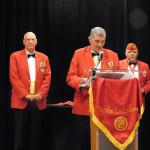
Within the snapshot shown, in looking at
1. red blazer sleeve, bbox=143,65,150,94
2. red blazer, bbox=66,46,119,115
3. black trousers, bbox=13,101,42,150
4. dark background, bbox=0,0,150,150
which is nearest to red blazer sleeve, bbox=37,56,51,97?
black trousers, bbox=13,101,42,150

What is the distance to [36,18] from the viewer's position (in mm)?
6117

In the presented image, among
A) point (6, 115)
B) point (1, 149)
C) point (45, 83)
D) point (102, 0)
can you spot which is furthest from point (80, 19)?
point (1, 149)

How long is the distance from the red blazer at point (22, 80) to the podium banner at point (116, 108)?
150 centimetres

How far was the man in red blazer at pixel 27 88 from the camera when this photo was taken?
5176mm

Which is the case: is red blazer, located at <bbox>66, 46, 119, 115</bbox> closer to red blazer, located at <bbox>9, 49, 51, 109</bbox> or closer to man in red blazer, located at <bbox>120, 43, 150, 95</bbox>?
red blazer, located at <bbox>9, 49, 51, 109</bbox>

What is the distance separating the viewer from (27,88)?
522 cm

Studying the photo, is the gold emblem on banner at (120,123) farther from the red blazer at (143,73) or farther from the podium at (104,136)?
the red blazer at (143,73)

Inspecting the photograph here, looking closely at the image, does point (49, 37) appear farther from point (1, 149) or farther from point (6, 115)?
point (1, 149)

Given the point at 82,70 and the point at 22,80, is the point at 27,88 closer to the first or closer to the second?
the point at 22,80

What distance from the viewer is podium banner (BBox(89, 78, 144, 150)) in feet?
12.6

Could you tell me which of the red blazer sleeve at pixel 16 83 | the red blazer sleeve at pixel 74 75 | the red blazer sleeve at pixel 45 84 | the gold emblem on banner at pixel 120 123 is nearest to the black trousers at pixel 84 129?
the red blazer sleeve at pixel 74 75

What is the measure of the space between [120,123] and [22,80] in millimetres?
1766

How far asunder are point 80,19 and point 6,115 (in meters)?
1.83

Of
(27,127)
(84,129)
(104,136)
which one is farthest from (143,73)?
(104,136)
